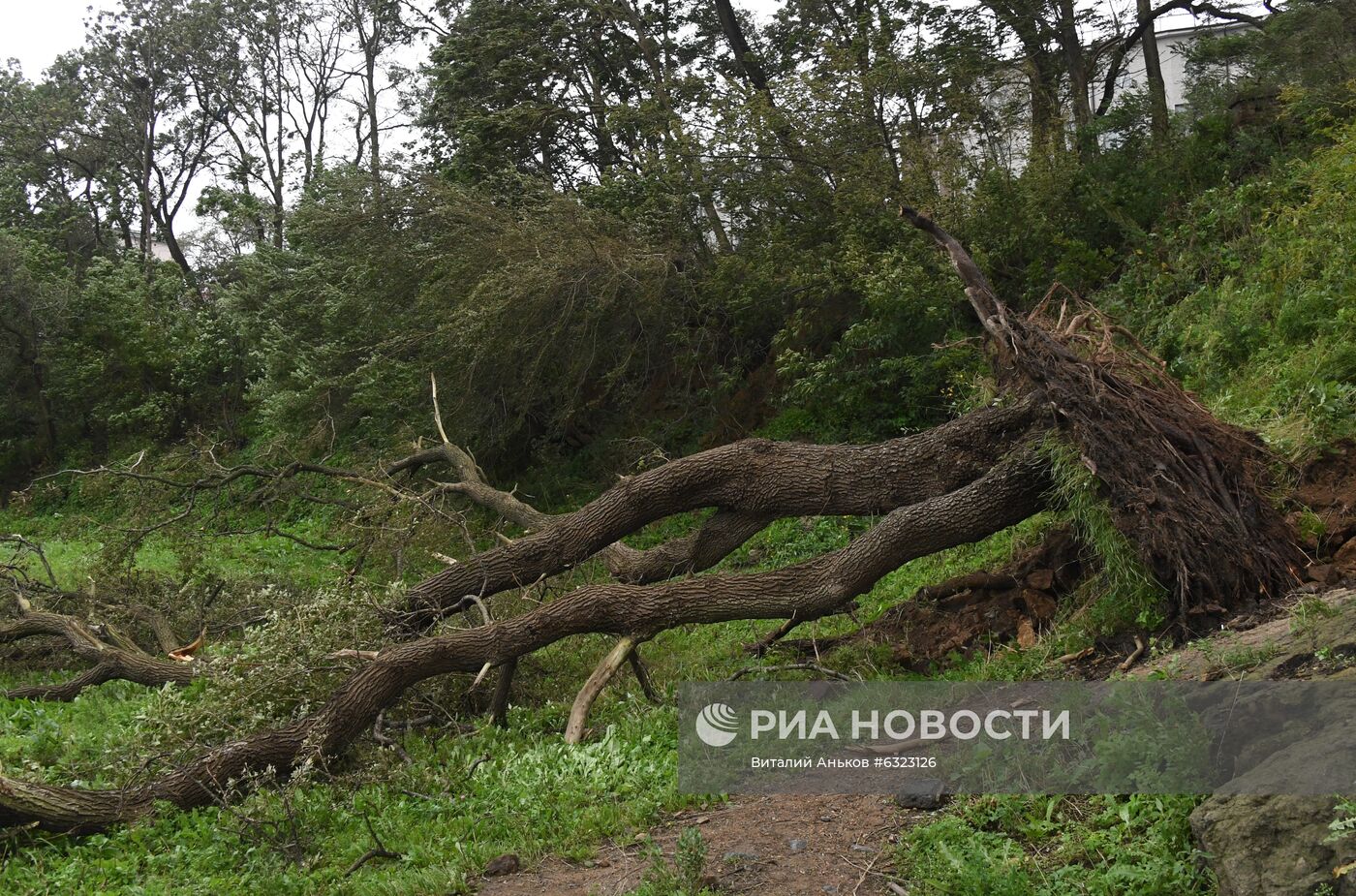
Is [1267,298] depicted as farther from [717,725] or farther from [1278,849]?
[1278,849]

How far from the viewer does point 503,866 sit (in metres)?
5.08

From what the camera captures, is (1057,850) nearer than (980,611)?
Yes

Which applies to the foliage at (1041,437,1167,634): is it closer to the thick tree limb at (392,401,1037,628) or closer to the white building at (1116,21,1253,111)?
the thick tree limb at (392,401,1037,628)

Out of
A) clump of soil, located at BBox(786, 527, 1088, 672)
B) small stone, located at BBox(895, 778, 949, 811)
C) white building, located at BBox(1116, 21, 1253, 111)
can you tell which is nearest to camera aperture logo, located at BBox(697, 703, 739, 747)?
clump of soil, located at BBox(786, 527, 1088, 672)

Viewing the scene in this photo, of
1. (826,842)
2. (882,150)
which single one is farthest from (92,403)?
(826,842)

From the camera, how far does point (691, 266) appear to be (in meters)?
15.7

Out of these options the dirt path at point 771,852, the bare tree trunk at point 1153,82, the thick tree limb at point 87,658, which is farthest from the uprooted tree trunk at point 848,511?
the bare tree trunk at point 1153,82

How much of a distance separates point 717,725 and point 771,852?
167 centimetres

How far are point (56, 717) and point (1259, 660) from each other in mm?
8662

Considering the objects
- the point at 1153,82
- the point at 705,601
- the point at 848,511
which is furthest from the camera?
the point at 1153,82

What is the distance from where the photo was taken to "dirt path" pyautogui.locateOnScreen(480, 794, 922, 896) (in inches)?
177

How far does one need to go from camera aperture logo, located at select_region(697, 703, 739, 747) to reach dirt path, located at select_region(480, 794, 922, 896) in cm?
79

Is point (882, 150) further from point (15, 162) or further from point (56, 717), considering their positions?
point (15, 162)

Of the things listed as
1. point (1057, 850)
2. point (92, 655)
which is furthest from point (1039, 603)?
point (92, 655)
